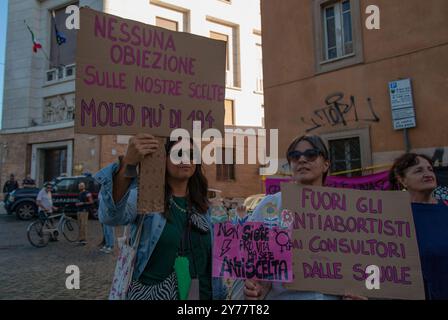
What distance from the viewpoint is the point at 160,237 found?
2.08m

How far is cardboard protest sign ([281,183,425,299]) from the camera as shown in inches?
81.1

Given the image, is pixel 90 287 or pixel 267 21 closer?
pixel 90 287

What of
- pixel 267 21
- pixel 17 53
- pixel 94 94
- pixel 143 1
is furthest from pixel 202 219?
pixel 17 53

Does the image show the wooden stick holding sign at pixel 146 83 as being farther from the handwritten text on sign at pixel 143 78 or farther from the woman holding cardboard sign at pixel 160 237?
the woman holding cardboard sign at pixel 160 237

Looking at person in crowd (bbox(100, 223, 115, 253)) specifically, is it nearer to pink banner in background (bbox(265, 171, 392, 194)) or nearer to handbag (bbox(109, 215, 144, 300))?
pink banner in background (bbox(265, 171, 392, 194))

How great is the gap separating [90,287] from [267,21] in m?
9.36

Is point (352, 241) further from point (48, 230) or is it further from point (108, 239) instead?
point (48, 230)

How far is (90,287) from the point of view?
5984mm

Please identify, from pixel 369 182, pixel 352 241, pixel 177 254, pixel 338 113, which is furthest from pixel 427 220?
pixel 338 113

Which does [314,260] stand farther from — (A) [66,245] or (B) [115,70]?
(A) [66,245]

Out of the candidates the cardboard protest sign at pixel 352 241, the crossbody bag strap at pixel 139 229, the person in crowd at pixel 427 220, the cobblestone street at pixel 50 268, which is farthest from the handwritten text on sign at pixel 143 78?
the cobblestone street at pixel 50 268

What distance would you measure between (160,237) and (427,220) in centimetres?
177

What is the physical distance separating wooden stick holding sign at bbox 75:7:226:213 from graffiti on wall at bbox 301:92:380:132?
774 centimetres

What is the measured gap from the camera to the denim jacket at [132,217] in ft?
6.66
